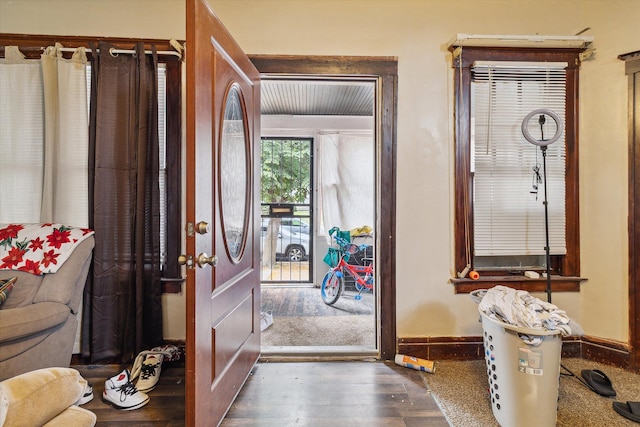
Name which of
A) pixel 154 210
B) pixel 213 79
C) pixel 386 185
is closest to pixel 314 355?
pixel 386 185

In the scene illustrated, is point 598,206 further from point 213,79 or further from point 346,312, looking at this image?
point 213,79

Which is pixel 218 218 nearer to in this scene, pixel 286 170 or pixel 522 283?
pixel 522 283

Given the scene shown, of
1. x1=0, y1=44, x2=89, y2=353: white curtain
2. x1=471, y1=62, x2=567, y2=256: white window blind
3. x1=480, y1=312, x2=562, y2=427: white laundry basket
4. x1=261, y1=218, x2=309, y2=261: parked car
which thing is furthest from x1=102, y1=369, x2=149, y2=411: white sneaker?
x1=261, y1=218, x2=309, y2=261: parked car

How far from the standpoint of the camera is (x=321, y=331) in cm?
270

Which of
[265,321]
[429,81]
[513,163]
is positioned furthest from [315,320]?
[429,81]

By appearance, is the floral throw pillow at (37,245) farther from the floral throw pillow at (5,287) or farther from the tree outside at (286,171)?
the tree outside at (286,171)

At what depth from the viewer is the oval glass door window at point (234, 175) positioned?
1574 mm

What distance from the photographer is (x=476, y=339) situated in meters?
2.11

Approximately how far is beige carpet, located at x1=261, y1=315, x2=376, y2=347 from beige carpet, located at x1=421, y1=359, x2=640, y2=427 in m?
0.59

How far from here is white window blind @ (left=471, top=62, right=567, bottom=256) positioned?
2.10m

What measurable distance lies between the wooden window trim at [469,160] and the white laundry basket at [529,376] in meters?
0.73

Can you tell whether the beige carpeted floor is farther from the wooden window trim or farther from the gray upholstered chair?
the gray upholstered chair

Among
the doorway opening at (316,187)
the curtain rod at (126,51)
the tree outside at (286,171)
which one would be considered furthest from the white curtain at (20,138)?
the tree outside at (286,171)

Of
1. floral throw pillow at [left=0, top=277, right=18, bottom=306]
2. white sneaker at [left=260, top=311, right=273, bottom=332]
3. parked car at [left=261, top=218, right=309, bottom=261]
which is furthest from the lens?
parked car at [left=261, top=218, right=309, bottom=261]
